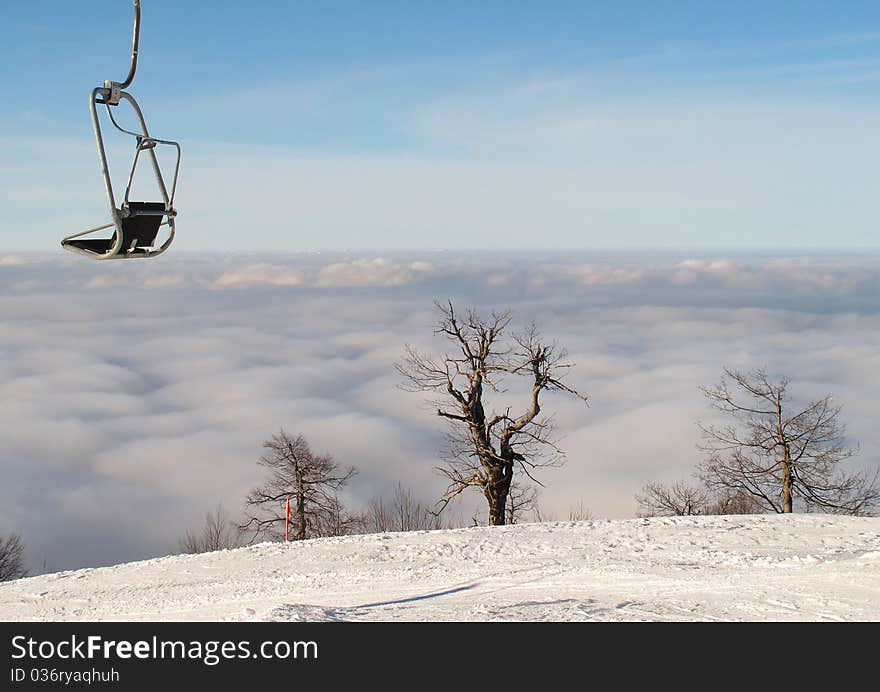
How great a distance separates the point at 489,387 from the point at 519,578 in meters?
10.8

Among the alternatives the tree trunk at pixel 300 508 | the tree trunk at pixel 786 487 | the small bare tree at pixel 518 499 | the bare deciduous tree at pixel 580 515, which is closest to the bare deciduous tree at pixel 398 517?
the tree trunk at pixel 300 508

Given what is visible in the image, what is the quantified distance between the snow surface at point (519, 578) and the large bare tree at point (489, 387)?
6.61 metres

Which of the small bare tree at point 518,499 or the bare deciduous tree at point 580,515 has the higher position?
the small bare tree at point 518,499

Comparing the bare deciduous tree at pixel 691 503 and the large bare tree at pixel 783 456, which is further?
the bare deciduous tree at pixel 691 503

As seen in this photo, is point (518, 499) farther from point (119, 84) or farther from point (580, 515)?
point (119, 84)

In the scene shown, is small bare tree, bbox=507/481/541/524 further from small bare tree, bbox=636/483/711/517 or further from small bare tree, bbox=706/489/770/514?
small bare tree, bbox=706/489/770/514

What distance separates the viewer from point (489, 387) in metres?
21.3

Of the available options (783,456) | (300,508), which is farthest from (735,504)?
(300,508)

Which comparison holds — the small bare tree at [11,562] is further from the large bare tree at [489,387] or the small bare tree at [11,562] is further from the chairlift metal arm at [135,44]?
the chairlift metal arm at [135,44]

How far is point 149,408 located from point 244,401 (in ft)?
73.2

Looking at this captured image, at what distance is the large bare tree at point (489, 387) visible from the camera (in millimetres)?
20781

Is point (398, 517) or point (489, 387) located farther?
point (398, 517)

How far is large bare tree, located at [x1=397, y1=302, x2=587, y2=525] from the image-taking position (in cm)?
2078
